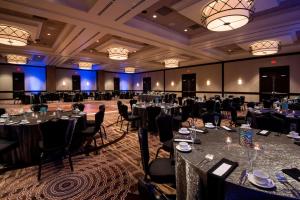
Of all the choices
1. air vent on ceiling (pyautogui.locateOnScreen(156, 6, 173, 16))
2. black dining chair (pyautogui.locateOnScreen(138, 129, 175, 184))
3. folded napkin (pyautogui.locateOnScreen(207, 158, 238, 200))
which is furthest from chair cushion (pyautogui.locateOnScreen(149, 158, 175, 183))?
air vent on ceiling (pyautogui.locateOnScreen(156, 6, 173, 16))

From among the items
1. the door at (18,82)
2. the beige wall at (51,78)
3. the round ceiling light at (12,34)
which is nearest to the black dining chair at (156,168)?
the round ceiling light at (12,34)

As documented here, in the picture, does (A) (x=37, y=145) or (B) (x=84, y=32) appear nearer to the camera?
(A) (x=37, y=145)

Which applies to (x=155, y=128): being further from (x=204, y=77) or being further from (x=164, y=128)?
(x=204, y=77)

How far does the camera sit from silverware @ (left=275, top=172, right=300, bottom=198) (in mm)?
1212

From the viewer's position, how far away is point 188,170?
1.71 meters

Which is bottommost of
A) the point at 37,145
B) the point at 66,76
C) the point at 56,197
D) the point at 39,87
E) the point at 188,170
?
the point at 56,197

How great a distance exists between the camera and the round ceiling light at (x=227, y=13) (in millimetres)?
3467

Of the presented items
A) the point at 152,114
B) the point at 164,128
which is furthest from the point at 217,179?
the point at 152,114

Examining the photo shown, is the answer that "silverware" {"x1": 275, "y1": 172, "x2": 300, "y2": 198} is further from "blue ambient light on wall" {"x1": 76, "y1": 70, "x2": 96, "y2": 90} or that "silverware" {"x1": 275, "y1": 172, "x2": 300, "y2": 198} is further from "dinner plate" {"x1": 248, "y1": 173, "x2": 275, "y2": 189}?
"blue ambient light on wall" {"x1": 76, "y1": 70, "x2": 96, "y2": 90}

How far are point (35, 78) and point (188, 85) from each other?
14.6 metres

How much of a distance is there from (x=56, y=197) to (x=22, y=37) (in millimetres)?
6143

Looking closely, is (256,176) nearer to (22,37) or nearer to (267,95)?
(22,37)

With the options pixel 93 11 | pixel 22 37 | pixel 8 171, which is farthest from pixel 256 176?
pixel 22 37

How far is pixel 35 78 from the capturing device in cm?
1731
